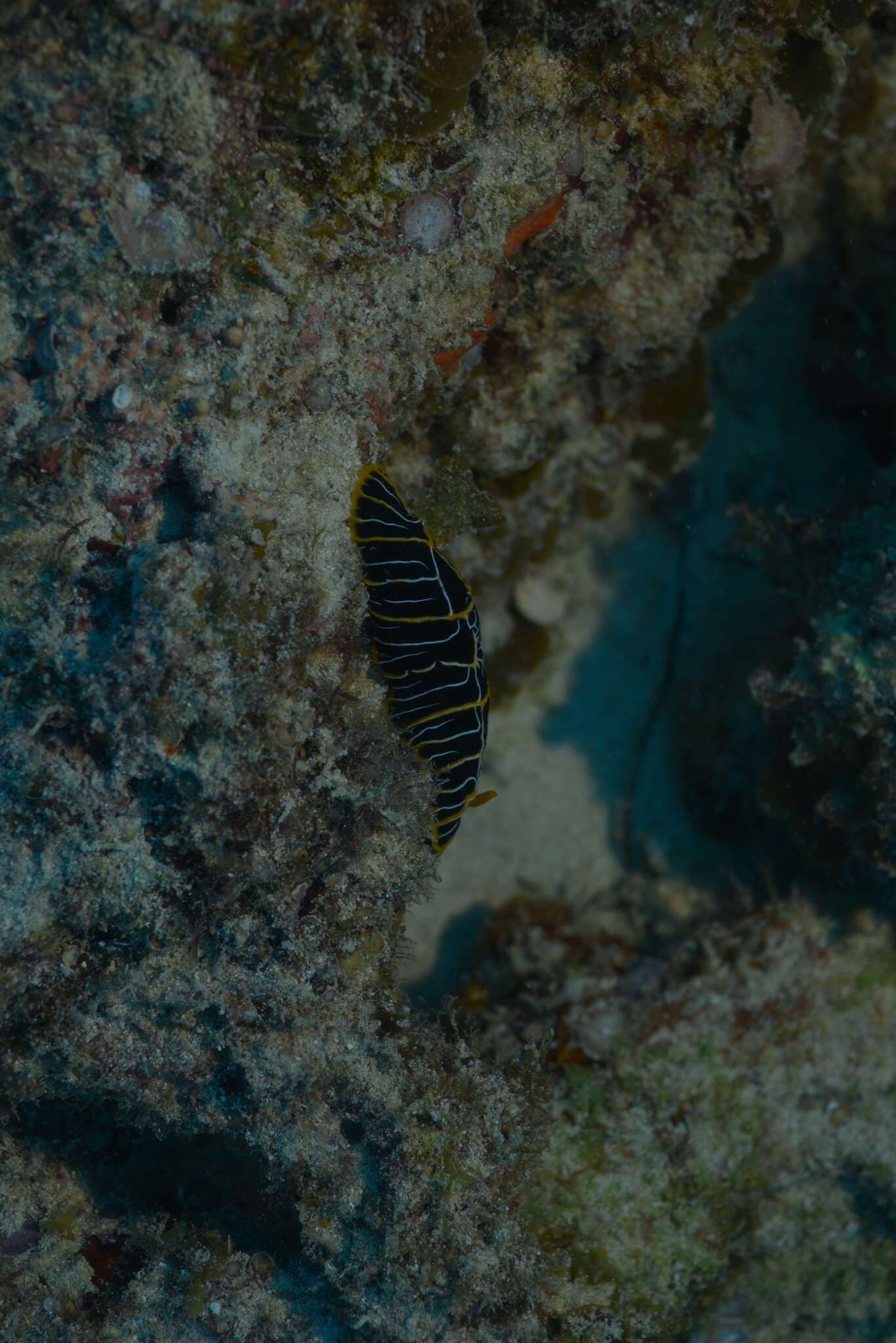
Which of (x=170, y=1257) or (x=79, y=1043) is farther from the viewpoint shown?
(x=170, y=1257)

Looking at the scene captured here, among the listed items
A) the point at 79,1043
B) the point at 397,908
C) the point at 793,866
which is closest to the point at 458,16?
the point at 397,908

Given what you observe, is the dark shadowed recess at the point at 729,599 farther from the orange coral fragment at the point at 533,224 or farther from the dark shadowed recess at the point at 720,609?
the orange coral fragment at the point at 533,224

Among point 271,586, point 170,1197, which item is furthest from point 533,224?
point 170,1197

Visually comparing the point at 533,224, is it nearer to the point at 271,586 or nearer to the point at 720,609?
the point at 271,586

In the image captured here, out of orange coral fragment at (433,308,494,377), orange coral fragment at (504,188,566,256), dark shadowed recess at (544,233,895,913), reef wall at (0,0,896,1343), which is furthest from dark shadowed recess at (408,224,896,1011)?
orange coral fragment at (504,188,566,256)

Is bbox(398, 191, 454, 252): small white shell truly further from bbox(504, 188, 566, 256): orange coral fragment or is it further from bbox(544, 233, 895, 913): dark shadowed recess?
bbox(544, 233, 895, 913): dark shadowed recess

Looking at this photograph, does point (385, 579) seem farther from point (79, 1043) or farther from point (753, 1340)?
point (753, 1340)

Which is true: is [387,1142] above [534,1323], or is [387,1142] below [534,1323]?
above

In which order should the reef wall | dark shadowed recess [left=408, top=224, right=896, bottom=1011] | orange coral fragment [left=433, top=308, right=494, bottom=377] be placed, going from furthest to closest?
1. dark shadowed recess [left=408, top=224, right=896, bottom=1011]
2. orange coral fragment [left=433, top=308, right=494, bottom=377]
3. the reef wall
